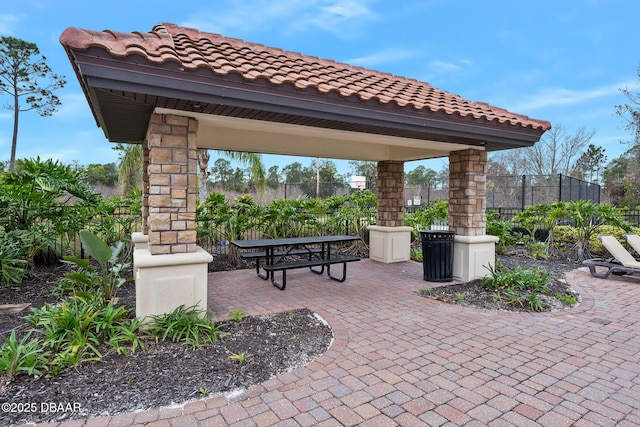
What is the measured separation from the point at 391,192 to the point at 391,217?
0.60 m

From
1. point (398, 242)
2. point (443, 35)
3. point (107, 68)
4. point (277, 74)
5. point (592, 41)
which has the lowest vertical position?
point (398, 242)

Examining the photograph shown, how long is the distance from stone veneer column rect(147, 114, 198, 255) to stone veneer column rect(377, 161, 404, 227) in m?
5.32

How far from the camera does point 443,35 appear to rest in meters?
12.2

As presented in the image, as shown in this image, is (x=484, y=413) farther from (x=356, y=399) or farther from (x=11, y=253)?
(x=11, y=253)

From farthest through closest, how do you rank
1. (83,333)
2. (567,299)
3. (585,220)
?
(585,220) < (567,299) < (83,333)

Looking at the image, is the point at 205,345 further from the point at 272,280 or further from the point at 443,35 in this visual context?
the point at 443,35

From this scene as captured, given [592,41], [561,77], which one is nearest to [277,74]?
[592,41]

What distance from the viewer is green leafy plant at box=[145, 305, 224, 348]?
359cm

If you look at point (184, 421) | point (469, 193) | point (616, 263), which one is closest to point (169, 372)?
point (184, 421)

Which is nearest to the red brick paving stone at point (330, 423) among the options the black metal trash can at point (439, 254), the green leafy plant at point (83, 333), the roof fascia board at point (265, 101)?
the green leafy plant at point (83, 333)

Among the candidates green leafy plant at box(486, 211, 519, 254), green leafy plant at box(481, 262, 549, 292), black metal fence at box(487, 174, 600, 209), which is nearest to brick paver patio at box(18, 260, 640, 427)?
green leafy plant at box(481, 262, 549, 292)

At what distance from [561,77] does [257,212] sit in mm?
24957

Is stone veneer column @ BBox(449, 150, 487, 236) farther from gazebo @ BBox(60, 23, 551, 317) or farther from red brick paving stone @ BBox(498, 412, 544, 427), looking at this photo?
red brick paving stone @ BBox(498, 412, 544, 427)

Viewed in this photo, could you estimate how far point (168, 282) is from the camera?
3.88m
